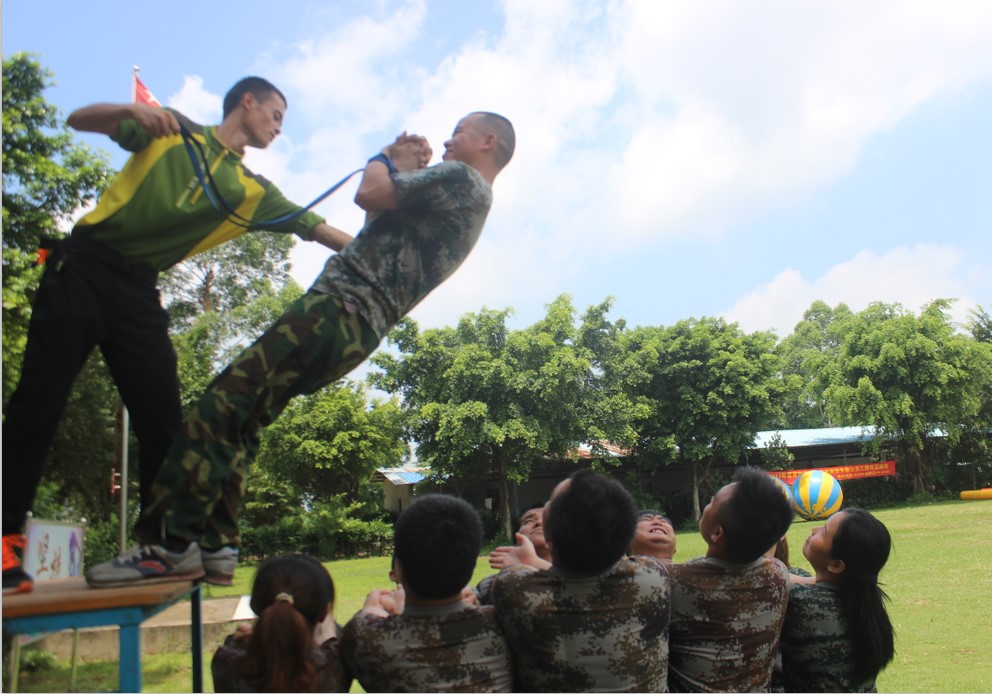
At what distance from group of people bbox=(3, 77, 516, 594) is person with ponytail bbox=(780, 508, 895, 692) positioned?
1639 mm

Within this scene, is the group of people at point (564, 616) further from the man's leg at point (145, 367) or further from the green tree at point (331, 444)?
the green tree at point (331, 444)

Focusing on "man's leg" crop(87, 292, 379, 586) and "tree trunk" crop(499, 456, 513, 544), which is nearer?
"man's leg" crop(87, 292, 379, 586)

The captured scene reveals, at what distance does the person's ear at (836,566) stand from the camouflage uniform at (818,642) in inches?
1.9

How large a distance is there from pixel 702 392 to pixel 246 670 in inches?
1085

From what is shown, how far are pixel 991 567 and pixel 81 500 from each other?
48.2ft

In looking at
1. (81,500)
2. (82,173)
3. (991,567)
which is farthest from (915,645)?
(81,500)

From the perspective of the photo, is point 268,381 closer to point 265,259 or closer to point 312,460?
point 312,460

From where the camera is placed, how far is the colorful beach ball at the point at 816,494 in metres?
18.9

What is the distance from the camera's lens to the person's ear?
286 centimetres

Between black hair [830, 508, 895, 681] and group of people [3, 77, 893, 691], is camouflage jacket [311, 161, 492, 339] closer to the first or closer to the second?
group of people [3, 77, 893, 691]

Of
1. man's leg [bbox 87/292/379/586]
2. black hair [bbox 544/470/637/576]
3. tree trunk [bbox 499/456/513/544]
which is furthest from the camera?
tree trunk [bbox 499/456/513/544]

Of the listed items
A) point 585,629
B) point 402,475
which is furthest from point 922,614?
point 402,475

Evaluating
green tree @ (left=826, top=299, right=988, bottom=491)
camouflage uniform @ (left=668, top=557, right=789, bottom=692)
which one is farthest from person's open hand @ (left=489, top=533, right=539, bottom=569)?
green tree @ (left=826, top=299, right=988, bottom=491)

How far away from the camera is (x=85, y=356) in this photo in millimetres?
2529
